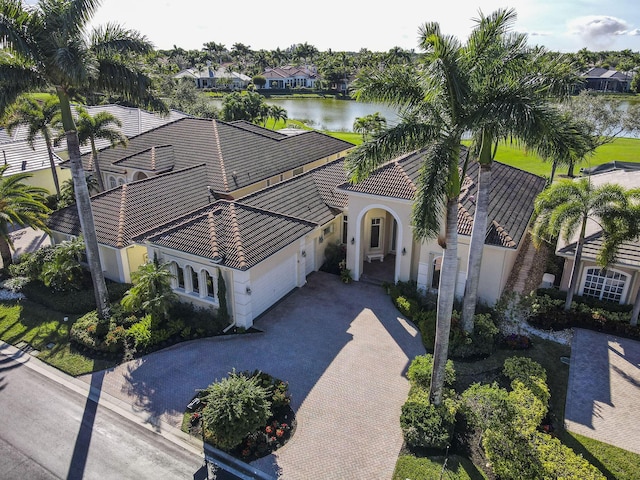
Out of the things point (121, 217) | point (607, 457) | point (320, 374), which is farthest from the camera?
point (121, 217)

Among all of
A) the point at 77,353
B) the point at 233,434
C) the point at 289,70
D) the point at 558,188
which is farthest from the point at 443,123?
the point at 289,70

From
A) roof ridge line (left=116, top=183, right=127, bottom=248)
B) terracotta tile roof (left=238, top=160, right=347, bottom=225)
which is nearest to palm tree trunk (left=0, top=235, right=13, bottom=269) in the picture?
A: roof ridge line (left=116, top=183, right=127, bottom=248)

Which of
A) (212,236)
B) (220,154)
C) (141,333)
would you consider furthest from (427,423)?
(220,154)

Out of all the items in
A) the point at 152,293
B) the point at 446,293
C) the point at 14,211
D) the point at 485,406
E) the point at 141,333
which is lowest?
the point at 141,333

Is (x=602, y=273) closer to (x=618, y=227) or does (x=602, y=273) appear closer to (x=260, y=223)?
(x=618, y=227)

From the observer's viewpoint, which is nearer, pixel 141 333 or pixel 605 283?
pixel 141 333

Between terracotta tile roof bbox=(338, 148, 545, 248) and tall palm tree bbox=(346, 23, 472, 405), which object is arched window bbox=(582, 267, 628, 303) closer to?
terracotta tile roof bbox=(338, 148, 545, 248)

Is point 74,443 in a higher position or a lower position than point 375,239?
lower
